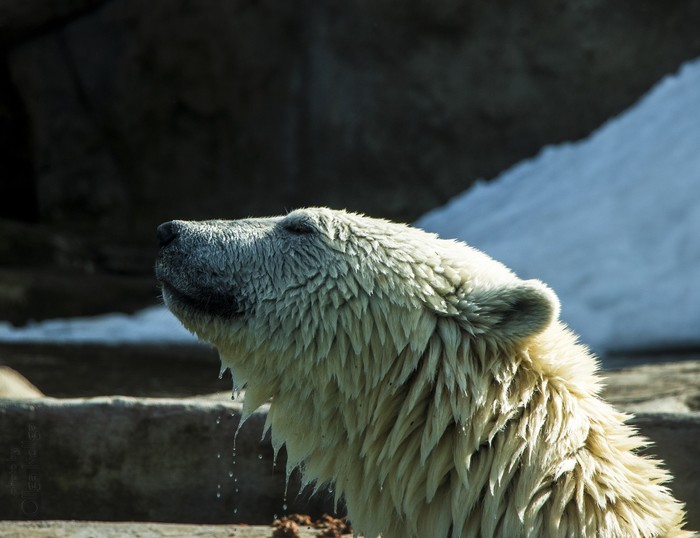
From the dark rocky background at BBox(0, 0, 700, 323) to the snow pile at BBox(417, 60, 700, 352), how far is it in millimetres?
474

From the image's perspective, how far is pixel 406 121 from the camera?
33.6 ft

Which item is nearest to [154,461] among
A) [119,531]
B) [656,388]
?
[119,531]

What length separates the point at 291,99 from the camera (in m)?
10.5

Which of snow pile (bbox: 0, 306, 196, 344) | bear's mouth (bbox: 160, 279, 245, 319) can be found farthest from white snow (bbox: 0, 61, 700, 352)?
bear's mouth (bbox: 160, 279, 245, 319)

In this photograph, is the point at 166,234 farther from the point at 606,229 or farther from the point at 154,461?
the point at 606,229

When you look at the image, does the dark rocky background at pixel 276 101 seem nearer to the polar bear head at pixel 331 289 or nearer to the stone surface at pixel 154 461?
the stone surface at pixel 154 461

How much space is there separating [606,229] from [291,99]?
4.05 metres

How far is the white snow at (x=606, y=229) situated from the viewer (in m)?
6.80

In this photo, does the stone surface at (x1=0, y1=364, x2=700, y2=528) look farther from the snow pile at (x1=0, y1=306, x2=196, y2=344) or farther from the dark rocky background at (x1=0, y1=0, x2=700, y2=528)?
the dark rocky background at (x1=0, y1=0, x2=700, y2=528)

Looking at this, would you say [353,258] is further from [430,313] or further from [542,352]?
[542,352]

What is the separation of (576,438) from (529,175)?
7.46 m

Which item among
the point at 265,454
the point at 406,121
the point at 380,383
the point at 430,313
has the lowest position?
the point at 265,454

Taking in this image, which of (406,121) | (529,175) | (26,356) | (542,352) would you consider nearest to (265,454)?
(542,352)

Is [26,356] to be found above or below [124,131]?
below
